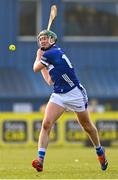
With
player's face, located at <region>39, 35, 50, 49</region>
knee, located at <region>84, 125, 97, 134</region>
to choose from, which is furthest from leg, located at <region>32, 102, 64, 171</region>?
player's face, located at <region>39, 35, 50, 49</region>

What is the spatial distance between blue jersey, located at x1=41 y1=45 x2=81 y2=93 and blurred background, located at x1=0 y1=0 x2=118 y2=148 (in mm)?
22557

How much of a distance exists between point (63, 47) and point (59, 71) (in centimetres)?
2480

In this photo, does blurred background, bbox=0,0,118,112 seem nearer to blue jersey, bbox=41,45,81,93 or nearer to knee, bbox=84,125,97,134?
knee, bbox=84,125,97,134

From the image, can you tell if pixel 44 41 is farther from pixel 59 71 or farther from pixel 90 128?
pixel 90 128

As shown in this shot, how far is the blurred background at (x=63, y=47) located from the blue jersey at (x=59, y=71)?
2256 cm

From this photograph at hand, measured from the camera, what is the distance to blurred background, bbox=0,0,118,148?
37.3 m

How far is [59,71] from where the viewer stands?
45.3ft

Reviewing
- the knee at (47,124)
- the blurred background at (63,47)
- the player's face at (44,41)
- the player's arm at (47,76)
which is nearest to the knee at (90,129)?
the knee at (47,124)

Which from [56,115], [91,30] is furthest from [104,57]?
[56,115]

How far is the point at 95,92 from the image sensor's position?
38.1 metres

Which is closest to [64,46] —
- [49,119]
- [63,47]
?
[63,47]

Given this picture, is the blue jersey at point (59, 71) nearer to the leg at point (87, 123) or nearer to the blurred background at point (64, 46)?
the leg at point (87, 123)

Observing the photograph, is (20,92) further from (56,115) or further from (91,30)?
(56,115)

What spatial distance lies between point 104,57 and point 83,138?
1268cm
